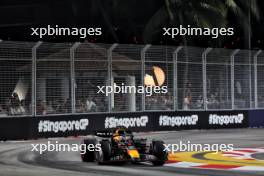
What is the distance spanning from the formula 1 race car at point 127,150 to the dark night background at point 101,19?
25703mm

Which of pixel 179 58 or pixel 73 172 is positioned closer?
pixel 73 172

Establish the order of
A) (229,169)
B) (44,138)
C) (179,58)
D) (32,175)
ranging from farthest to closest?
(179,58) → (44,138) → (229,169) → (32,175)

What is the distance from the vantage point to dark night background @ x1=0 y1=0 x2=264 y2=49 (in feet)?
144

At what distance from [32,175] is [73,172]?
92 cm

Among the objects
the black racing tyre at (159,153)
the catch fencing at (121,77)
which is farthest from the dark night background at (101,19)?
the black racing tyre at (159,153)

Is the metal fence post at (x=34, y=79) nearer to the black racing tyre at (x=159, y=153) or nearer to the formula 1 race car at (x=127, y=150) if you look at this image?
the formula 1 race car at (x=127, y=150)

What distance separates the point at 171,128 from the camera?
90.4 feet

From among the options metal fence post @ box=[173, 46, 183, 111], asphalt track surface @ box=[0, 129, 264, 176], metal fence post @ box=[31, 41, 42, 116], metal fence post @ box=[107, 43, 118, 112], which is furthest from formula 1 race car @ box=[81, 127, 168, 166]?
metal fence post @ box=[173, 46, 183, 111]

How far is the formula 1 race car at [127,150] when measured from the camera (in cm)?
1494

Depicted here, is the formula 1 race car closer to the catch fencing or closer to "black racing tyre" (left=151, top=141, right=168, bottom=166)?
"black racing tyre" (left=151, top=141, right=168, bottom=166)

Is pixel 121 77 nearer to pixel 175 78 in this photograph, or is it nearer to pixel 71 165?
pixel 175 78

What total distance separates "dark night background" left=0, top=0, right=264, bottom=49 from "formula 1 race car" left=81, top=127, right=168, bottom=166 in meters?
25.7

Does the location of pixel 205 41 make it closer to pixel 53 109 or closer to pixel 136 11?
pixel 136 11

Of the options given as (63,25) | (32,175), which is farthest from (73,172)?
(63,25)
